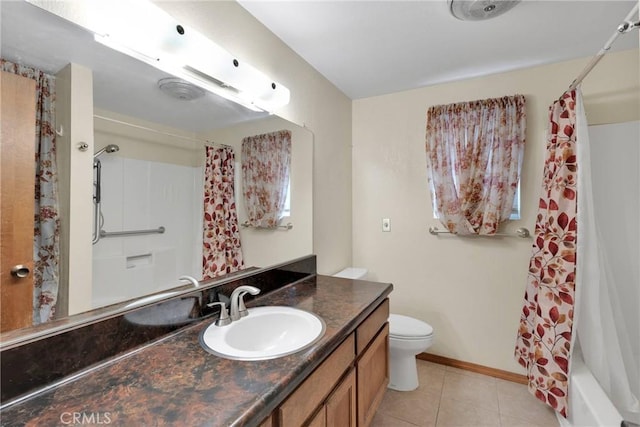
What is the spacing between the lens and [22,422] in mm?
582

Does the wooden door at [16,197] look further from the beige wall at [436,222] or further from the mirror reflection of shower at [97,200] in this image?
the beige wall at [436,222]

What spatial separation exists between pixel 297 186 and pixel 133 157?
965 mm

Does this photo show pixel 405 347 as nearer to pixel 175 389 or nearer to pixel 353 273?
pixel 353 273

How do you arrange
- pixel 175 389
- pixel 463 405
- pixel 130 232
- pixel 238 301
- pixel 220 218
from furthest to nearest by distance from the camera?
pixel 463 405
pixel 220 218
pixel 238 301
pixel 130 232
pixel 175 389

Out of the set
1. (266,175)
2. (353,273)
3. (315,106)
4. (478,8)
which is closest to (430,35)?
(478,8)

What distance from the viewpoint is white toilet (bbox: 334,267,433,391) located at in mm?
1804

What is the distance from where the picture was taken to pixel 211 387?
69 cm

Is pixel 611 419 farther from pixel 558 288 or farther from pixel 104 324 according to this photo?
pixel 104 324

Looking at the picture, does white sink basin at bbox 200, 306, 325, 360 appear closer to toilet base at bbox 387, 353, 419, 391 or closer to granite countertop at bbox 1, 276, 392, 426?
granite countertop at bbox 1, 276, 392, 426

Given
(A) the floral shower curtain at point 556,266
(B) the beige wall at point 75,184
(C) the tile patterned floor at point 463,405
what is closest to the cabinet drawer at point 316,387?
(B) the beige wall at point 75,184

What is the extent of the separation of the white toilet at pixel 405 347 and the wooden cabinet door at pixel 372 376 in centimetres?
29

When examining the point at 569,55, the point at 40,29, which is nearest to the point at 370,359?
the point at 40,29

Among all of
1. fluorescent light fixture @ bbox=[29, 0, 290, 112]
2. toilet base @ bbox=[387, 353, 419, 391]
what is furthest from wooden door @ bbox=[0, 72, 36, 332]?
toilet base @ bbox=[387, 353, 419, 391]

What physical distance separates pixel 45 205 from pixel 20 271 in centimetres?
18
